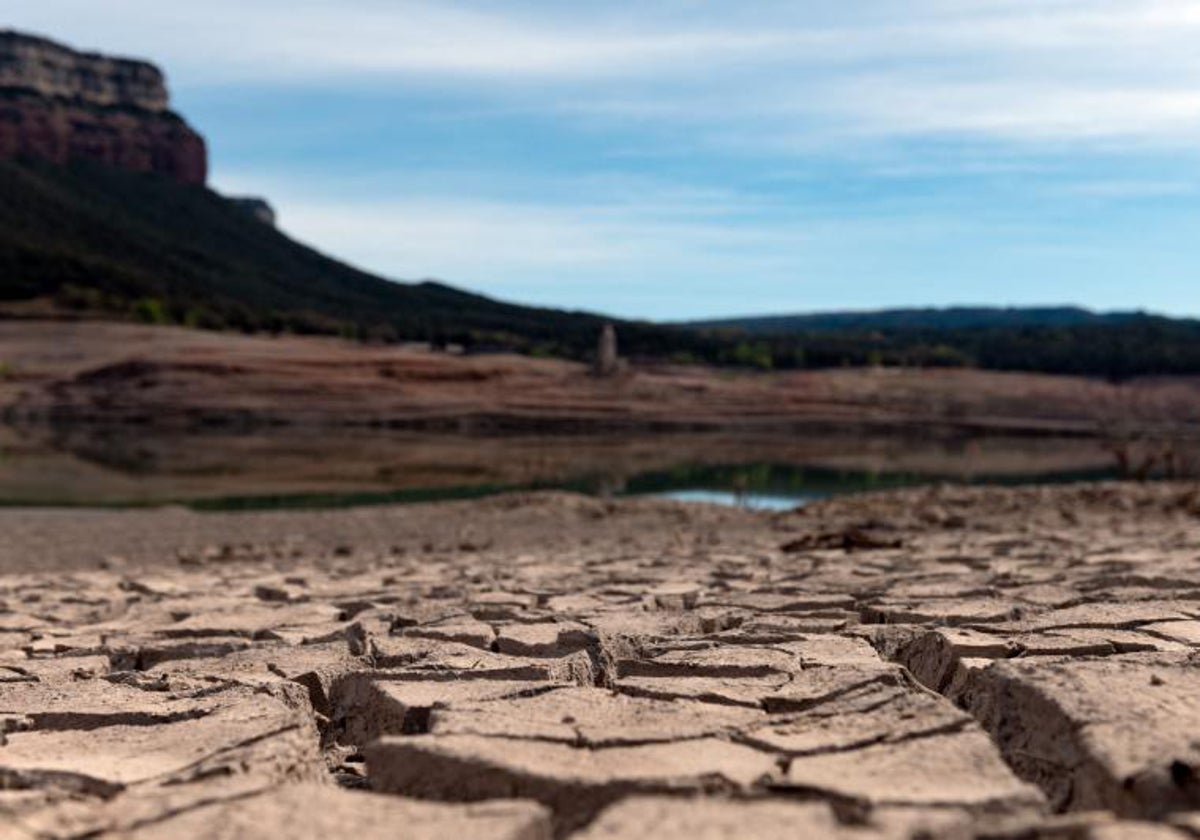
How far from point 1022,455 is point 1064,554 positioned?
91.2 ft

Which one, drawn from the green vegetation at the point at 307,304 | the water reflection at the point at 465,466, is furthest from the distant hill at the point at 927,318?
the water reflection at the point at 465,466

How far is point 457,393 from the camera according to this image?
147 feet

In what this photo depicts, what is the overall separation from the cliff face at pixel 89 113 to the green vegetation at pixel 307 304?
241 inches

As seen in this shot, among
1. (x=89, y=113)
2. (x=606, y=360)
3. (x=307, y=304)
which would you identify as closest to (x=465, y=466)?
(x=606, y=360)

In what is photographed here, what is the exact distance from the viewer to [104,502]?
1645 centimetres

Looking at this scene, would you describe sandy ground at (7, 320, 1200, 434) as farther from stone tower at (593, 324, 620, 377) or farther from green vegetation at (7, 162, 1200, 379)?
green vegetation at (7, 162, 1200, 379)

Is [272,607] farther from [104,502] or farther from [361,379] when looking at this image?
[361,379]

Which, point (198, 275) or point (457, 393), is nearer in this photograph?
point (457, 393)

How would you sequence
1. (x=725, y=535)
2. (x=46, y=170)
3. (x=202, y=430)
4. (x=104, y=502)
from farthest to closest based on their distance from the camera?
(x=46, y=170) < (x=202, y=430) < (x=104, y=502) < (x=725, y=535)

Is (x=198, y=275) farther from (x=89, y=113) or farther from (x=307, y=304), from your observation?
(x=89, y=113)

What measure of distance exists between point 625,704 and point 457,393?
42446 millimetres

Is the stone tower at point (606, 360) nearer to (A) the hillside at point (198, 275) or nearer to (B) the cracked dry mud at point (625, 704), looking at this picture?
(A) the hillside at point (198, 275)

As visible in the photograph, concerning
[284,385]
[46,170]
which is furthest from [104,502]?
[46,170]

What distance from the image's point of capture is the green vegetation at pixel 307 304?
61.3 m
